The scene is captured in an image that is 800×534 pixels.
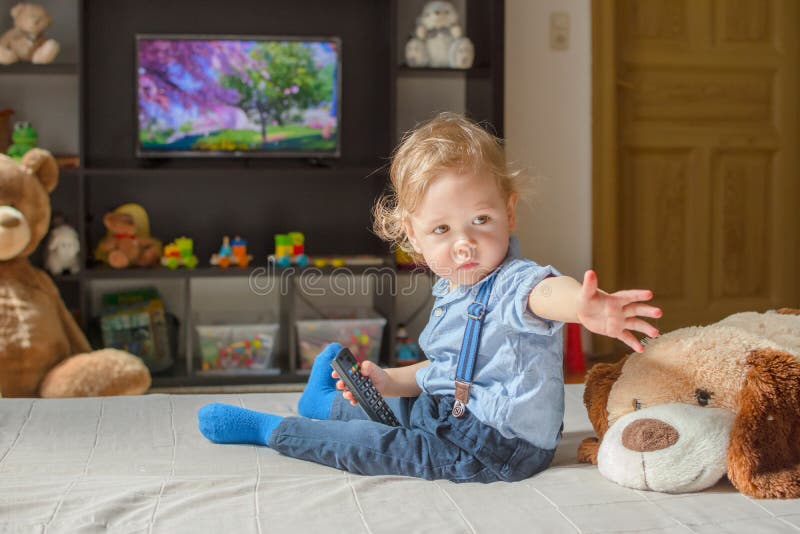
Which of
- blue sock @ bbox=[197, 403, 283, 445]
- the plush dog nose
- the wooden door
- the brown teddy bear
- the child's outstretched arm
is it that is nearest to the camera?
the child's outstretched arm

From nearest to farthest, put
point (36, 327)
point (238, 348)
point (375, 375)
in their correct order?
point (375, 375), point (36, 327), point (238, 348)

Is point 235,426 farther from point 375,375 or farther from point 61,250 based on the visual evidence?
point 61,250

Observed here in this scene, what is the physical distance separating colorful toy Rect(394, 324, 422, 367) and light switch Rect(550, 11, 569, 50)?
1248 millimetres

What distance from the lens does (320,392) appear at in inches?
65.1

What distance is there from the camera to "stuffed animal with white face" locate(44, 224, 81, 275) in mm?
3141

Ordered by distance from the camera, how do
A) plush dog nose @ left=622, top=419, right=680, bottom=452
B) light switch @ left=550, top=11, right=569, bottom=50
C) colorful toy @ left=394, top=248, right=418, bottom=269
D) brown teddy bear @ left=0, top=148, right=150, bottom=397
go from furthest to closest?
1. light switch @ left=550, top=11, right=569, bottom=50
2. colorful toy @ left=394, top=248, right=418, bottom=269
3. brown teddy bear @ left=0, top=148, right=150, bottom=397
4. plush dog nose @ left=622, top=419, right=680, bottom=452

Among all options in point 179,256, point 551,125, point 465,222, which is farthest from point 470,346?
point 551,125

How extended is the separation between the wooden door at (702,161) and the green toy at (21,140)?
2.03 metres

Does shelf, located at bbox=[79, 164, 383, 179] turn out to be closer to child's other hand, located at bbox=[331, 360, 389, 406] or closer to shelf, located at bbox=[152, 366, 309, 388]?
shelf, located at bbox=[152, 366, 309, 388]

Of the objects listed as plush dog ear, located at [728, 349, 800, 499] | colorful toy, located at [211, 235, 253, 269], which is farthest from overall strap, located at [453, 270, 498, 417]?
colorful toy, located at [211, 235, 253, 269]

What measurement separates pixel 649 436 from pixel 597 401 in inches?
7.8

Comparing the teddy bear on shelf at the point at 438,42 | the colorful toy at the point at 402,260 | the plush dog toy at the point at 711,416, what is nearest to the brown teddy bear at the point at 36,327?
the colorful toy at the point at 402,260

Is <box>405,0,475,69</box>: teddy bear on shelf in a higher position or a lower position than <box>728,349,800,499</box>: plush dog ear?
higher

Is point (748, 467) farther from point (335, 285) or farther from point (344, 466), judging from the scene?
point (335, 285)
